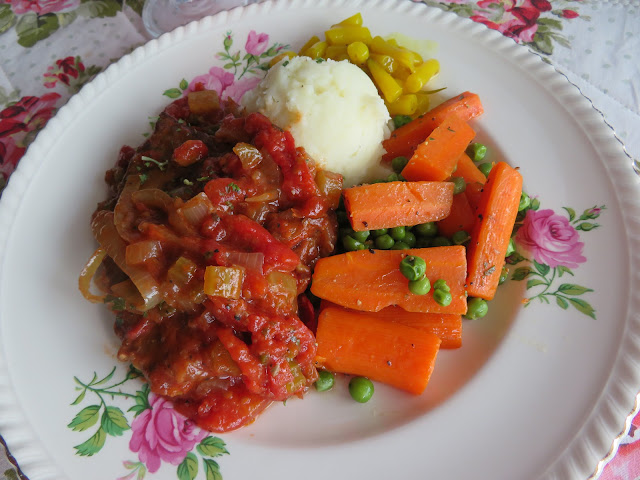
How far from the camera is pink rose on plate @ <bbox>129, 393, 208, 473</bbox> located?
302 centimetres

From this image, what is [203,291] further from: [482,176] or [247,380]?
[482,176]

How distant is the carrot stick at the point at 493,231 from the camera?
3502mm

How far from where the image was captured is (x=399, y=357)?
132 inches

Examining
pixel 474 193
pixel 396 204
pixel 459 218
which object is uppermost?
pixel 396 204

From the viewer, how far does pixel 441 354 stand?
11.6 feet

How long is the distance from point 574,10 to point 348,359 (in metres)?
4.76

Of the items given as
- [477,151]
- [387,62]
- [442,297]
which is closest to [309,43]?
[387,62]

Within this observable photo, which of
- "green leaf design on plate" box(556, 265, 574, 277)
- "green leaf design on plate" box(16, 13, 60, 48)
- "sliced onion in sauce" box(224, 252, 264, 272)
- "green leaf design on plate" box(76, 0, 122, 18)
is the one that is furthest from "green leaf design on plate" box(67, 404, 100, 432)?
"green leaf design on plate" box(76, 0, 122, 18)

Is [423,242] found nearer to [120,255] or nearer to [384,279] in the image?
[384,279]

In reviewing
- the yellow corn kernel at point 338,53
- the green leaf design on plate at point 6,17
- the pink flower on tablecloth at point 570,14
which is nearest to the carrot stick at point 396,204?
the yellow corn kernel at point 338,53

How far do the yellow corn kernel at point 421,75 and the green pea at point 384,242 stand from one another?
4.79 feet

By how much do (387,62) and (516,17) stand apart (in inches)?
82.1

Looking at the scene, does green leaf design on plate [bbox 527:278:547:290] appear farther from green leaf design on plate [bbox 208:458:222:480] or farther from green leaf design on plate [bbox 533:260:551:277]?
green leaf design on plate [bbox 208:458:222:480]

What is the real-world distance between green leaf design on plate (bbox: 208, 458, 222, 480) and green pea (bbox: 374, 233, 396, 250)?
73.2 inches
